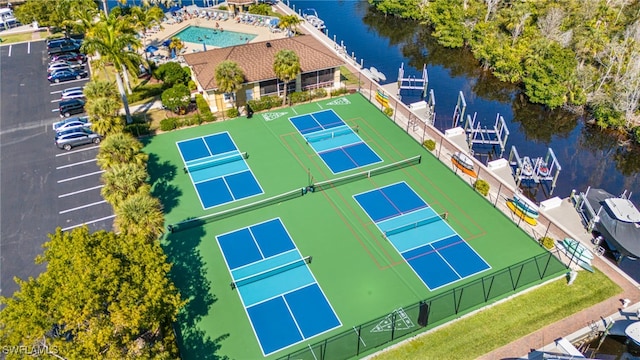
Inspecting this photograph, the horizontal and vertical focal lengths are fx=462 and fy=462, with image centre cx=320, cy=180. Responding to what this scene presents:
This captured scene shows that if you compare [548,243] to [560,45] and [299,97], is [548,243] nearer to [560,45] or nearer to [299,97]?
[299,97]

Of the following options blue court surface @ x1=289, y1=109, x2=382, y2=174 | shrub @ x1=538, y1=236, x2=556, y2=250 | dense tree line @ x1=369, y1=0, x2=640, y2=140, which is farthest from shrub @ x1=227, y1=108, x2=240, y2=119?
dense tree line @ x1=369, y1=0, x2=640, y2=140

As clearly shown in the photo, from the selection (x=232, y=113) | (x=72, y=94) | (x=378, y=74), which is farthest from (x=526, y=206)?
(x=72, y=94)

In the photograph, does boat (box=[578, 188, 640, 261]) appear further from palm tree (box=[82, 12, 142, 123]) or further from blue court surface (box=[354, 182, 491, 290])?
palm tree (box=[82, 12, 142, 123])

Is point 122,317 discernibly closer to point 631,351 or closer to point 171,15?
point 631,351

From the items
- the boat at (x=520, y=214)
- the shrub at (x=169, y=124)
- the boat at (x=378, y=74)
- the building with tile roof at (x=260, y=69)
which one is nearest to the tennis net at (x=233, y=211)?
the shrub at (x=169, y=124)

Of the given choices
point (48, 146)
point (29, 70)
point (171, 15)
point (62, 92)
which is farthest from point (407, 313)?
point (171, 15)

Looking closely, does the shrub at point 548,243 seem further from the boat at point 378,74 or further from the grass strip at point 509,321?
the boat at point 378,74

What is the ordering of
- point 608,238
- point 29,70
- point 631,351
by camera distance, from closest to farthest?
point 631,351 < point 608,238 < point 29,70
